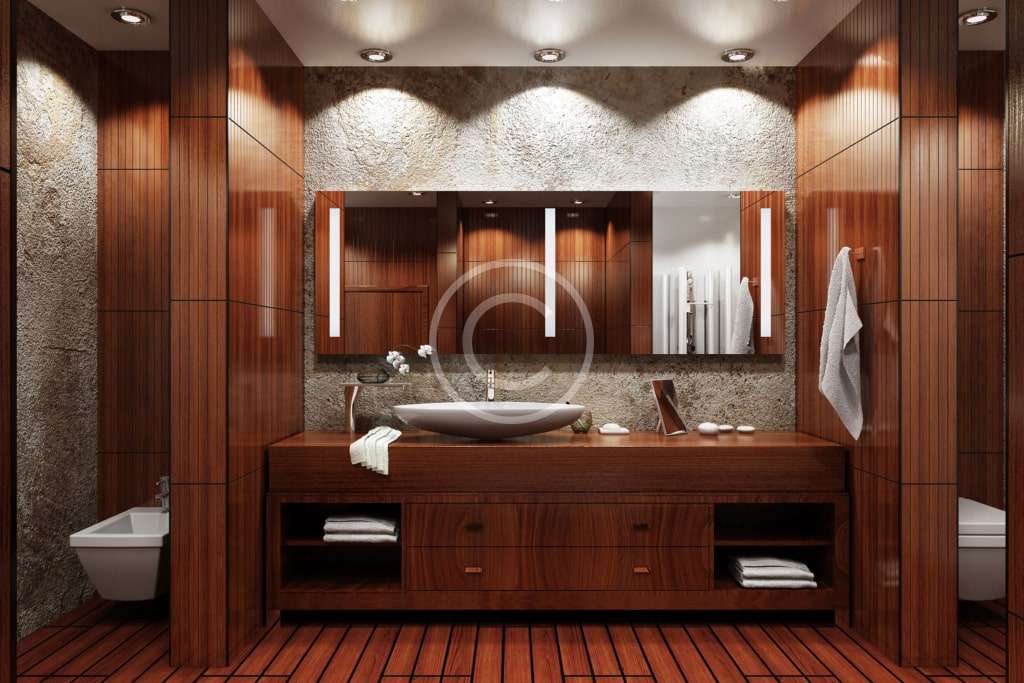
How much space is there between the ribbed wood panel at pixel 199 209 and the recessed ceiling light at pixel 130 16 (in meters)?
0.69

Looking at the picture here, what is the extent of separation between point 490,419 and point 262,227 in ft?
4.06

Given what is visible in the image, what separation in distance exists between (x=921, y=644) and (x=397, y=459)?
82.8 inches

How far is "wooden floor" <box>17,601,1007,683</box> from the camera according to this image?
2.79 meters

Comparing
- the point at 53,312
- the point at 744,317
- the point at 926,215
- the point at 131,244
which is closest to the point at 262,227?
the point at 131,244

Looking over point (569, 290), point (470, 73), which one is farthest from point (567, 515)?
point (470, 73)

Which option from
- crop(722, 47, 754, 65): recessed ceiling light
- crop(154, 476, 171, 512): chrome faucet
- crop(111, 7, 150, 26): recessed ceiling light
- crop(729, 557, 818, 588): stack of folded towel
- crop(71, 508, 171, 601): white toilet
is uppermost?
crop(111, 7, 150, 26): recessed ceiling light

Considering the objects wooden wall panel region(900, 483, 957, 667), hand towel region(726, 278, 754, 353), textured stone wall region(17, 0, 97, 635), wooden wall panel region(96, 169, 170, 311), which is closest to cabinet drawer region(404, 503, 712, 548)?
wooden wall panel region(900, 483, 957, 667)

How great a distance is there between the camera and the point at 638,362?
12.5 ft

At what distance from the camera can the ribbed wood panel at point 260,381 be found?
291 centimetres

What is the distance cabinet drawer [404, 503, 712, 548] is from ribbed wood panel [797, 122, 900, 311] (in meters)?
1.13

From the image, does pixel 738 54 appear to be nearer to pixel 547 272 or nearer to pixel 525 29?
pixel 525 29

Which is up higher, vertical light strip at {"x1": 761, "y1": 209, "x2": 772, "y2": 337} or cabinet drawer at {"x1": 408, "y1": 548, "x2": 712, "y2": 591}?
vertical light strip at {"x1": 761, "y1": 209, "x2": 772, "y2": 337}

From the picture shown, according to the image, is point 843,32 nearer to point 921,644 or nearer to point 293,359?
point 921,644

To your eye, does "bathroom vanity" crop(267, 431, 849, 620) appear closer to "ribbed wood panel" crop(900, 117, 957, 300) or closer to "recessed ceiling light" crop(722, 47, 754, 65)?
"ribbed wood panel" crop(900, 117, 957, 300)
